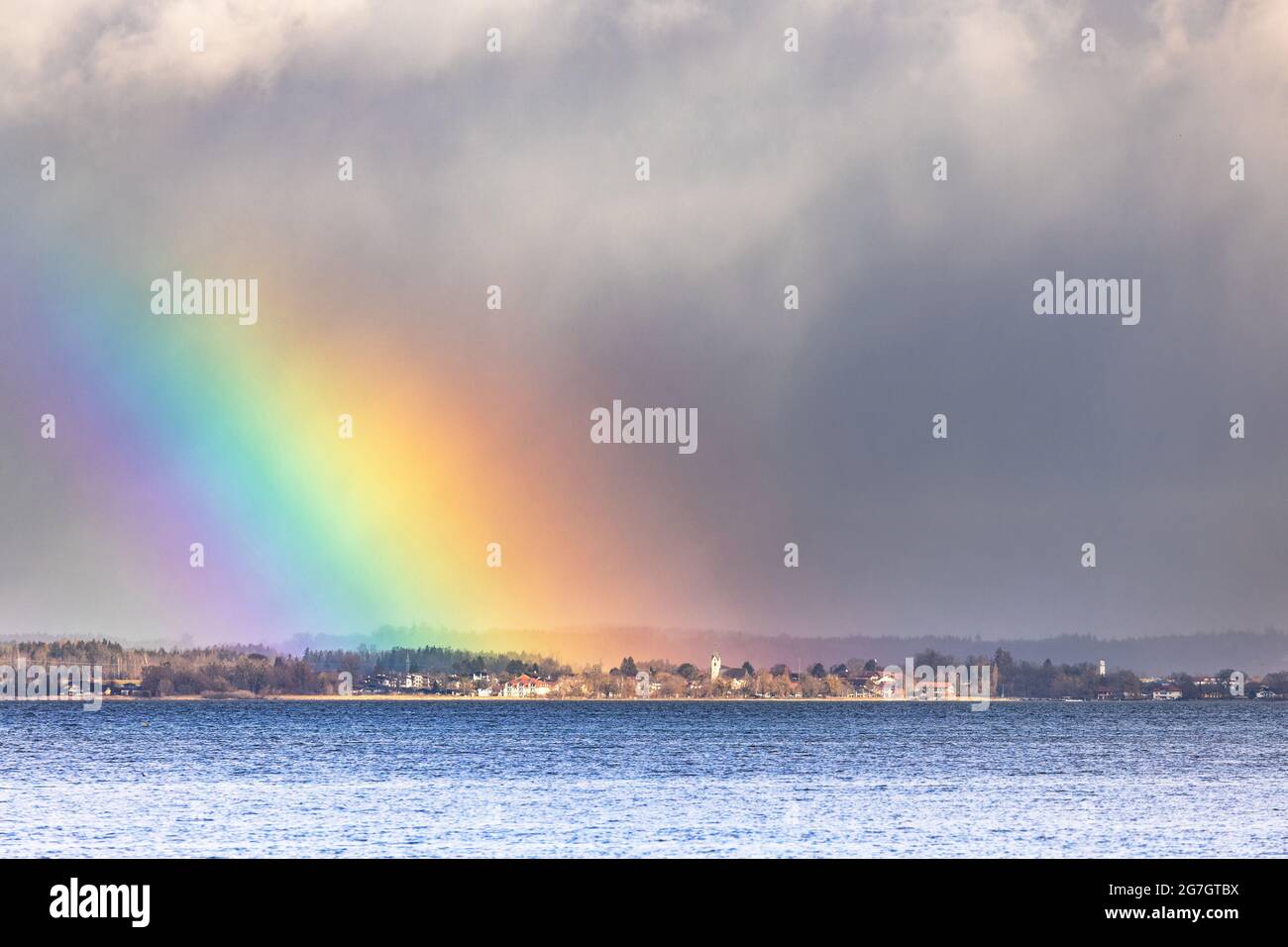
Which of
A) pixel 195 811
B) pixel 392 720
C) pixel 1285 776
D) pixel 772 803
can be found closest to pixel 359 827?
pixel 195 811

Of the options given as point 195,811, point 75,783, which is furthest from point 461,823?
point 75,783
